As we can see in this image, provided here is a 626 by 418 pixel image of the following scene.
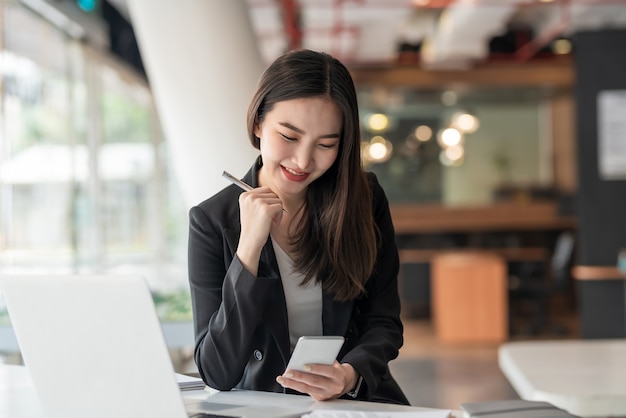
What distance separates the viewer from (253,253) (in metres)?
1.94

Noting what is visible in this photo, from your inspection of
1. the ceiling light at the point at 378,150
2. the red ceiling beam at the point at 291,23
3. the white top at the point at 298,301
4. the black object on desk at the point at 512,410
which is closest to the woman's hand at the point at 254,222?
the white top at the point at 298,301

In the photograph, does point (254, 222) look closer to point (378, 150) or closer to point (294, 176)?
point (294, 176)

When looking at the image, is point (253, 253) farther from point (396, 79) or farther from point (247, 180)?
point (396, 79)

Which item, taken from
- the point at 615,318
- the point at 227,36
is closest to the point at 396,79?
the point at 615,318

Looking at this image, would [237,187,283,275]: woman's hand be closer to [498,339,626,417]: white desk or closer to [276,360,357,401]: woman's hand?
[276,360,357,401]: woman's hand

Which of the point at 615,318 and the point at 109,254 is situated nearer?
the point at 615,318

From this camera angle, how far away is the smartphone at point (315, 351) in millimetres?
1719

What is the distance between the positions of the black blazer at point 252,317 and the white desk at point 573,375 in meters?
2.28

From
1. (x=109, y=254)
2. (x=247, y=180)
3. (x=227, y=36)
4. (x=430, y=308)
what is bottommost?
(x=430, y=308)

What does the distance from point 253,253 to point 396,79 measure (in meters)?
11.9

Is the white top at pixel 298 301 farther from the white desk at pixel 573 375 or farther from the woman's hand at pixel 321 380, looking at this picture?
the white desk at pixel 573 375

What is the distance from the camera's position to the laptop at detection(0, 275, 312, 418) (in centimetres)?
153

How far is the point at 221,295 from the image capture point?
6.77 feet

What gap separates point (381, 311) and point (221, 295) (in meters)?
0.40
